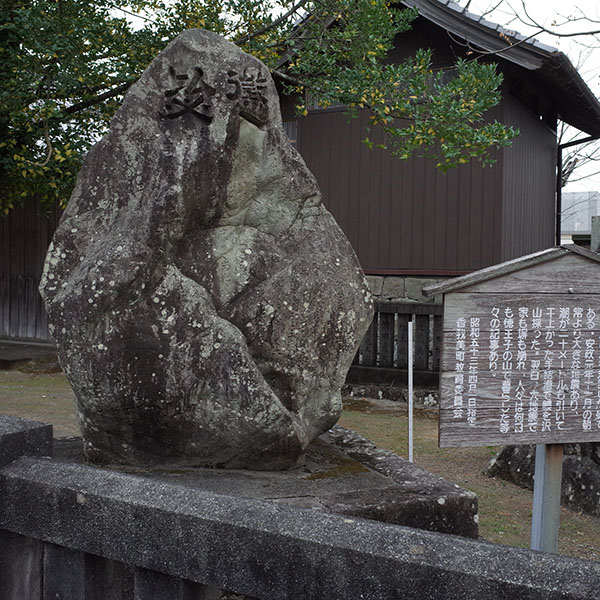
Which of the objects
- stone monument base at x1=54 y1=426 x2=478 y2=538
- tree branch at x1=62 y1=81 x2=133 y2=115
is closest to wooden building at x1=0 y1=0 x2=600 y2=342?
tree branch at x1=62 y1=81 x2=133 y2=115

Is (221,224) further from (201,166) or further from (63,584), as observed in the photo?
(63,584)

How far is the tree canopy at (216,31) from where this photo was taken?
7.50m

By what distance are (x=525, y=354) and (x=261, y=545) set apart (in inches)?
66.6

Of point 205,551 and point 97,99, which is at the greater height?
point 97,99

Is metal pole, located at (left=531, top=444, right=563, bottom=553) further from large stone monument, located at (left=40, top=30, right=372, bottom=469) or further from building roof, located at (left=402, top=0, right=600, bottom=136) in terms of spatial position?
building roof, located at (left=402, top=0, right=600, bottom=136)

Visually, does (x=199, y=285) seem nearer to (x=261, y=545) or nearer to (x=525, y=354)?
(x=525, y=354)

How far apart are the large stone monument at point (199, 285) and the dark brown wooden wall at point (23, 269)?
9.07m

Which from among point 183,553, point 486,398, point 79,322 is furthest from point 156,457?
point 486,398

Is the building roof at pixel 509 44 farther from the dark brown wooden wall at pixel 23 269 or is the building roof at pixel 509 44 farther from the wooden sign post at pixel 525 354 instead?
the dark brown wooden wall at pixel 23 269

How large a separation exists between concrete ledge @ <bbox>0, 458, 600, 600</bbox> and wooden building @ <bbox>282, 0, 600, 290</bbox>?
8.12 m

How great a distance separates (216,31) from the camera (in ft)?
26.5

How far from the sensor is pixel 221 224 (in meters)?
3.54

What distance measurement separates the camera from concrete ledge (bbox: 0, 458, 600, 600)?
5.51 feet

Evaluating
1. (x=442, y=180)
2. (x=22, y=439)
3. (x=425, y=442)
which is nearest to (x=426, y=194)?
(x=442, y=180)
